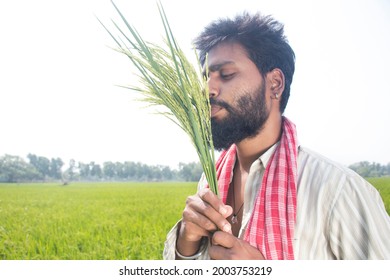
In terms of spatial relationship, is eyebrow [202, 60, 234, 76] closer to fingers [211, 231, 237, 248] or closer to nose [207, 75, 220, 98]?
nose [207, 75, 220, 98]

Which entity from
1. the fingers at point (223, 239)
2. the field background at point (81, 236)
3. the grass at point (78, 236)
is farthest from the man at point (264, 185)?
the grass at point (78, 236)

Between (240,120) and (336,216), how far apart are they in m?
0.48

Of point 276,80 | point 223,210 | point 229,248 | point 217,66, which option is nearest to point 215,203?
point 223,210

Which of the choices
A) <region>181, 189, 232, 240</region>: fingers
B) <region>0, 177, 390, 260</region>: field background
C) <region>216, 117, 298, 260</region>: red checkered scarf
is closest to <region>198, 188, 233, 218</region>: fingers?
<region>181, 189, 232, 240</region>: fingers

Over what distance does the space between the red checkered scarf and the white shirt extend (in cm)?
4

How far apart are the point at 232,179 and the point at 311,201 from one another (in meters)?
0.44

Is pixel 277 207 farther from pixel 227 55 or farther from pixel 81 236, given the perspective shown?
pixel 81 236

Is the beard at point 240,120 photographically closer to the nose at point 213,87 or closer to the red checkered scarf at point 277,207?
the nose at point 213,87

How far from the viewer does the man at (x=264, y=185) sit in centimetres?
118

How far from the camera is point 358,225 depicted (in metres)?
1.18

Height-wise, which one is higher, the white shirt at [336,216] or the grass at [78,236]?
the white shirt at [336,216]

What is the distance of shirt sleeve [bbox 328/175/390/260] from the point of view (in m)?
1.18

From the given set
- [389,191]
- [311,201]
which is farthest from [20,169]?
[389,191]

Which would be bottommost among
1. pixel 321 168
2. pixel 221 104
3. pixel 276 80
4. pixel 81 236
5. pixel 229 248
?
pixel 81 236
